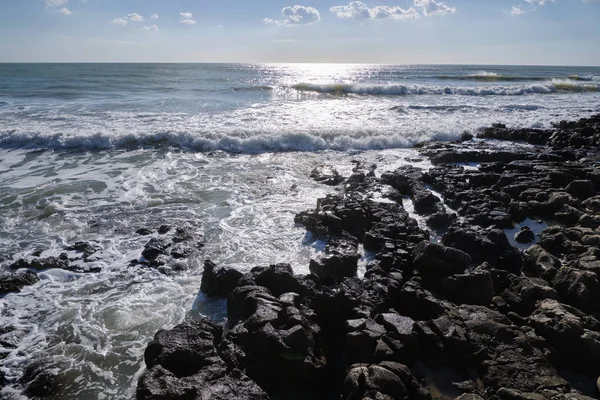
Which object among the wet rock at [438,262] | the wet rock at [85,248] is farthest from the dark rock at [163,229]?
the wet rock at [438,262]

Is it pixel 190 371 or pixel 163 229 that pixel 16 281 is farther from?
pixel 190 371

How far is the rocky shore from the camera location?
4.42m

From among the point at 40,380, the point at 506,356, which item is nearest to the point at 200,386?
the point at 40,380

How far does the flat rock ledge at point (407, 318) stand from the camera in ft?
14.4

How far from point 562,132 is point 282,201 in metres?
14.6

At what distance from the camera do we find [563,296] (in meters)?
6.01

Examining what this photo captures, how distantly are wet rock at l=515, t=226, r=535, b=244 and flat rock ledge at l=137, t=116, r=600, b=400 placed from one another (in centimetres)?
5

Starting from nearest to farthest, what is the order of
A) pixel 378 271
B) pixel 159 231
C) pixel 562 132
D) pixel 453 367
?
pixel 453 367, pixel 378 271, pixel 159 231, pixel 562 132

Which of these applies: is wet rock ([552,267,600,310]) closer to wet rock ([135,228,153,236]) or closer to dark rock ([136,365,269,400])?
dark rock ([136,365,269,400])

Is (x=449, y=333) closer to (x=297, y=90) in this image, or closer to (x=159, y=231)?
(x=159, y=231)

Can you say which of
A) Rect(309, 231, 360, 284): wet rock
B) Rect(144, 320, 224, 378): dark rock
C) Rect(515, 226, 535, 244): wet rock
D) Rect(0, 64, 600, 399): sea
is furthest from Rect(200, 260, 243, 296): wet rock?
Rect(515, 226, 535, 244): wet rock

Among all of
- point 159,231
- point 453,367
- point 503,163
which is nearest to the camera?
point 453,367

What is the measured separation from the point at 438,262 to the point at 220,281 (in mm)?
3657

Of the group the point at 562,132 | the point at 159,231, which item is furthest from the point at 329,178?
the point at 562,132
